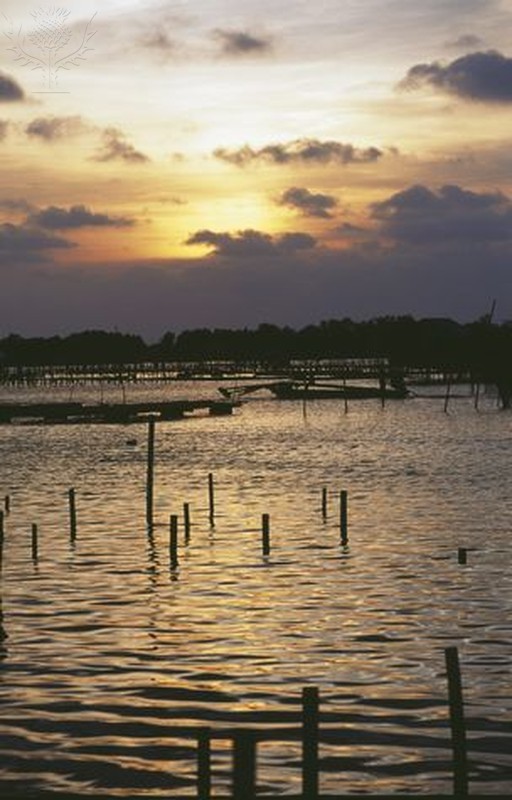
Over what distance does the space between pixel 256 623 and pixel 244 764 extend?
17.2 meters

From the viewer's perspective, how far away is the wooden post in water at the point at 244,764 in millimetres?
11766

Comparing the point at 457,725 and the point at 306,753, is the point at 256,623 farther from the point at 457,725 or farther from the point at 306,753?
the point at 306,753

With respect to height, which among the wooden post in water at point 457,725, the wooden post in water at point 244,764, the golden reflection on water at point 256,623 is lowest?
the golden reflection on water at point 256,623

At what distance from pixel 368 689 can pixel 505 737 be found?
3387 millimetres

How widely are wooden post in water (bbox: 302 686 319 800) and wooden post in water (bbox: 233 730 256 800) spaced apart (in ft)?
2.74

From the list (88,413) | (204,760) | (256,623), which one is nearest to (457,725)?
(204,760)

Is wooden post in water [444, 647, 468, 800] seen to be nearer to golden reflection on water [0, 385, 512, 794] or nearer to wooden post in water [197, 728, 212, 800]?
Result: golden reflection on water [0, 385, 512, 794]

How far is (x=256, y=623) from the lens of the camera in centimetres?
2916

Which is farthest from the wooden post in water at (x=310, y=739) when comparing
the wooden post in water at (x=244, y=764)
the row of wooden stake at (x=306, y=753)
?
the wooden post in water at (x=244, y=764)

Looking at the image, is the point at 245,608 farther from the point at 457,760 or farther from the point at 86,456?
the point at 86,456

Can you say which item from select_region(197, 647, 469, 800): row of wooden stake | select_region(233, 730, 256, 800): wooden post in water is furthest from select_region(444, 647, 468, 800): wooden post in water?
select_region(233, 730, 256, 800): wooden post in water

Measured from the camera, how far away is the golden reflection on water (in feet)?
65.3

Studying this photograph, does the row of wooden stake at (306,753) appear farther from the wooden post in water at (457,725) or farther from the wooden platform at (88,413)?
the wooden platform at (88,413)

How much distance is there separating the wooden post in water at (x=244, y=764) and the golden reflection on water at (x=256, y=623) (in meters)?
5.87
